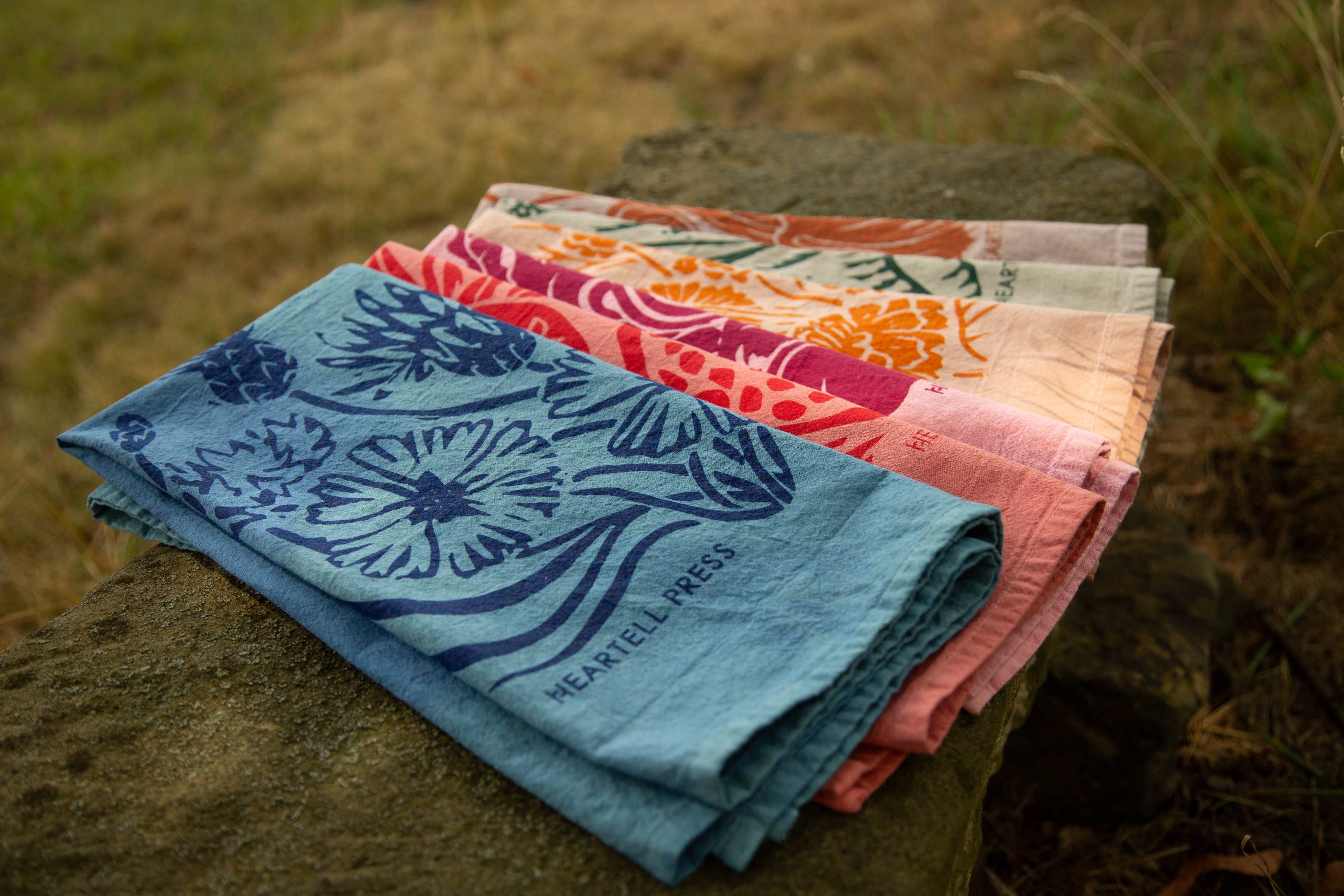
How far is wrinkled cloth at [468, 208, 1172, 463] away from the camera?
1021 millimetres

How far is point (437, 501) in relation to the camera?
88 centimetres

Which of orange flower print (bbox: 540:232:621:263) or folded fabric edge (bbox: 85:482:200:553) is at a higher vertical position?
orange flower print (bbox: 540:232:621:263)

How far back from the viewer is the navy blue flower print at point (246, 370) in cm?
105

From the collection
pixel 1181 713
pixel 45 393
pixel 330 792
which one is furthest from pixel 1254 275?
pixel 45 393

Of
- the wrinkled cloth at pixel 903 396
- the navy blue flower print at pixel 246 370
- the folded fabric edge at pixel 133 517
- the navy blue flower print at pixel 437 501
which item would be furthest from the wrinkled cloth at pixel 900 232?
the folded fabric edge at pixel 133 517

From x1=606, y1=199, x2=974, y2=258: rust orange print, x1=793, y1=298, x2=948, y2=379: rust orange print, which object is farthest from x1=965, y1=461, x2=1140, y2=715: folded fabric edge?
x1=606, y1=199, x2=974, y2=258: rust orange print

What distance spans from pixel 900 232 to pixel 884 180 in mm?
371

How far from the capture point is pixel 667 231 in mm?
1391

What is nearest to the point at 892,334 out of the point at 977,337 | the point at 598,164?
the point at 977,337

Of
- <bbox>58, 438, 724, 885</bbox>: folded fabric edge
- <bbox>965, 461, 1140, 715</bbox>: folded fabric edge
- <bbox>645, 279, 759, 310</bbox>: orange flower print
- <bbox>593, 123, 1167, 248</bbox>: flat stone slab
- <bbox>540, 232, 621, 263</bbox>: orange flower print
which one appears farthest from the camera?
<bbox>593, 123, 1167, 248</bbox>: flat stone slab

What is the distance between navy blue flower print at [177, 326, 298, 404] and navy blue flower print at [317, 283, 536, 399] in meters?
0.05

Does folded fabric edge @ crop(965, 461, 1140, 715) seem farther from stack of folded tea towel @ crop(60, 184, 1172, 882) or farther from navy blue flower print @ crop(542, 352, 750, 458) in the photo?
navy blue flower print @ crop(542, 352, 750, 458)

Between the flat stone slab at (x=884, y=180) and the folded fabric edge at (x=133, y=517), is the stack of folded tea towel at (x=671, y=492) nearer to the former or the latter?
the folded fabric edge at (x=133, y=517)

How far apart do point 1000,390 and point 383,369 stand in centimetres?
74
